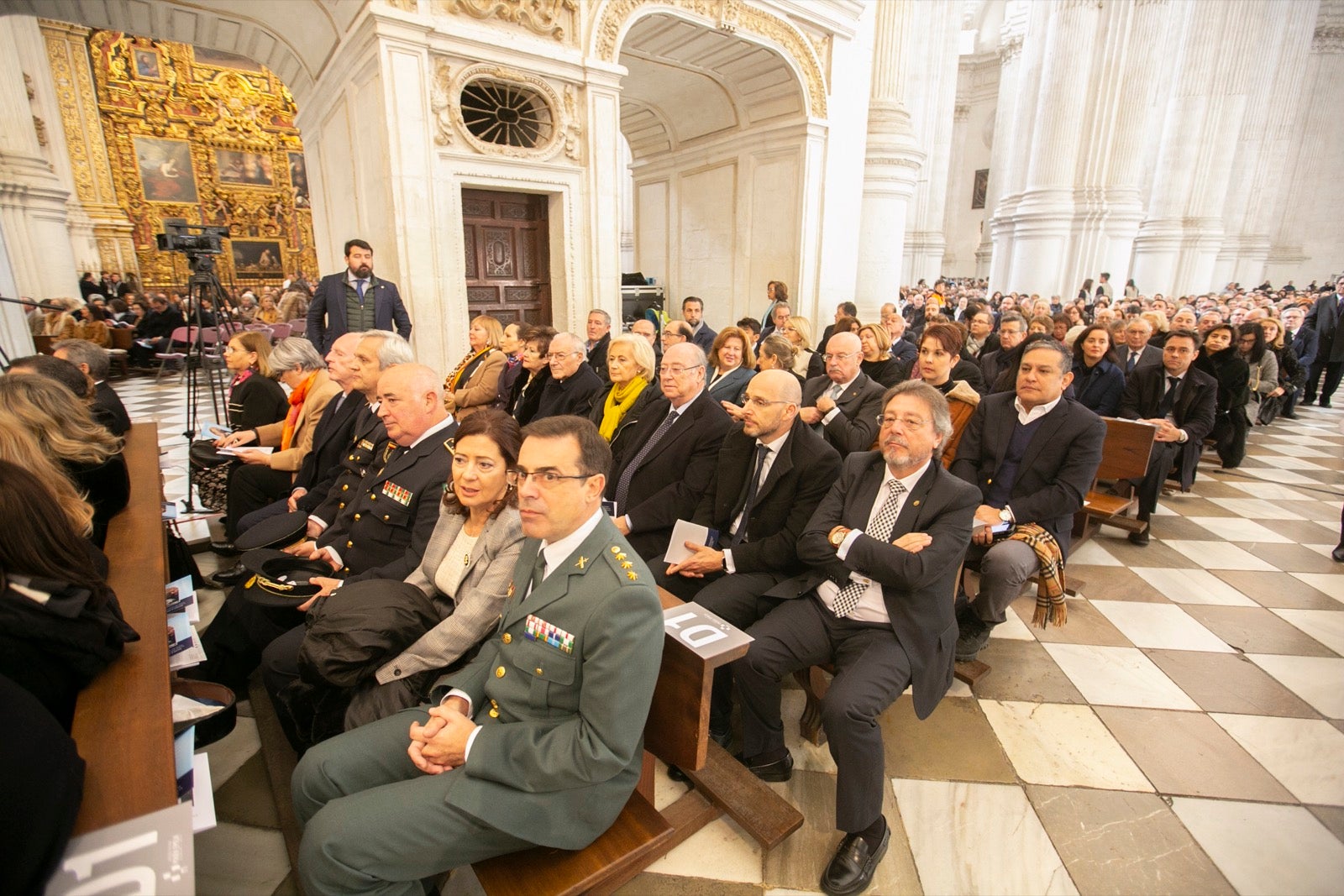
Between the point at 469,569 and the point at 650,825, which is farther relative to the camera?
the point at 469,569

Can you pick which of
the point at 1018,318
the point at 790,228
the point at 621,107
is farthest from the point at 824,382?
the point at 621,107

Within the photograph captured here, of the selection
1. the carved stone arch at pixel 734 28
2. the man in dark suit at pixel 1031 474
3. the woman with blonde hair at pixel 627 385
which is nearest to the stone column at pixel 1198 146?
the carved stone arch at pixel 734 28

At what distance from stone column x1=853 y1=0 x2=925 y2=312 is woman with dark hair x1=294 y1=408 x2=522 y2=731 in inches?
374

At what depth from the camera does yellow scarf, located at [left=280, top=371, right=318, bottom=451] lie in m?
3.90

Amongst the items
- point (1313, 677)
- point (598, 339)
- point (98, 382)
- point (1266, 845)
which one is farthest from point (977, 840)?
point (98, 382)

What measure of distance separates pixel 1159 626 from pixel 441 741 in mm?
Answer: 3749

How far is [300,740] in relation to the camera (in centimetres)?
216

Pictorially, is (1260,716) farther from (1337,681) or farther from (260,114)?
(260,114)

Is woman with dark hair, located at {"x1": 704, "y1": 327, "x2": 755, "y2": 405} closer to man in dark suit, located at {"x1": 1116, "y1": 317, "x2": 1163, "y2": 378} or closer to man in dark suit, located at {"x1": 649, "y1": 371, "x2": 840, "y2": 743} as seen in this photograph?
man in dark suit, located at {"x1": 649, "y1": 371, "x2": 840, "y2": 743}

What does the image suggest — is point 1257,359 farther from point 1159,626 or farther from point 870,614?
point 870,614

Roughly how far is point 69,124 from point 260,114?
4057mm

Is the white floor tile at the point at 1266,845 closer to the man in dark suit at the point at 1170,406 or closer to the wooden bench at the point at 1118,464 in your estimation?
the wooden bench at the point at 1118,464

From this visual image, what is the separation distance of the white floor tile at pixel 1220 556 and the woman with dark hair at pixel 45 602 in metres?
5.63

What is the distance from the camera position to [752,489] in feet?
9.23
